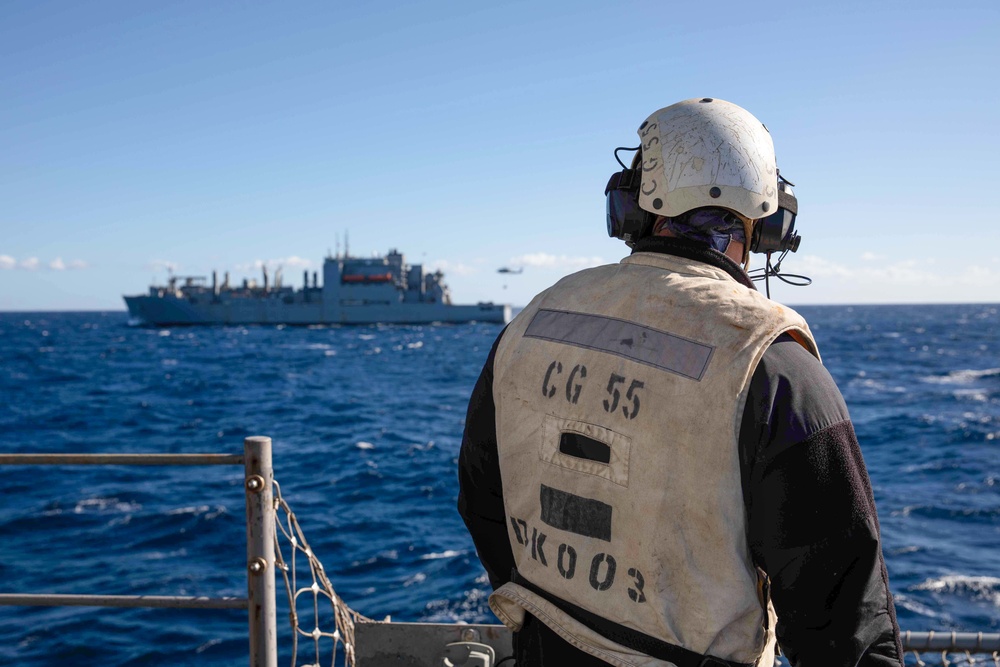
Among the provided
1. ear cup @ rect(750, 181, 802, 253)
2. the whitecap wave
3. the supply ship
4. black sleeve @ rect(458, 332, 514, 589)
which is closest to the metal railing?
black sleeve @ rect(458, 332, 514, 589)

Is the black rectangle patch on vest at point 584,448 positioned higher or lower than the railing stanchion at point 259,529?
higher

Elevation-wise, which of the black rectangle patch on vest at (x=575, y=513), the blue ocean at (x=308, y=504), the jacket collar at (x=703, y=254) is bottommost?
the blue ocean at (x=308, y=504)

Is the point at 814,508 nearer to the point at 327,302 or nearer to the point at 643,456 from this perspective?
the point at 643,456

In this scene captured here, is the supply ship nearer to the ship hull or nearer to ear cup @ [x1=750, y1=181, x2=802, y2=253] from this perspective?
the ship hull

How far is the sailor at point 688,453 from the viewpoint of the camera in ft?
3.96

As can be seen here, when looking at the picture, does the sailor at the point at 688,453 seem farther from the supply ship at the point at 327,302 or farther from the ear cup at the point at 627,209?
the supply ship at the point at 327,302

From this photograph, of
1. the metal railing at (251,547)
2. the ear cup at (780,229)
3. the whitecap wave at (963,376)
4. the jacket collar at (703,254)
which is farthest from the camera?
the whitecap wave at (963,376)

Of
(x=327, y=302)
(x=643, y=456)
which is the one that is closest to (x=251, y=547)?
(x=643, y=456)

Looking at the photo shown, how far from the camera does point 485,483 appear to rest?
1.74m

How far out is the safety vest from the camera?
1243mm

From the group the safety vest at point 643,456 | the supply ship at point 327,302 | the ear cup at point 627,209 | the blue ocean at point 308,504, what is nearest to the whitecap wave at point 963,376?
the blue ocean at point 308,504

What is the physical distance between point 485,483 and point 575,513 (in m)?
0.39

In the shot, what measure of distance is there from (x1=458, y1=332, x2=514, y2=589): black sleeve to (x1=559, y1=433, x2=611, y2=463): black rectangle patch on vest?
0.27 meters

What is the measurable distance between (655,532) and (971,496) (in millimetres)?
13497
